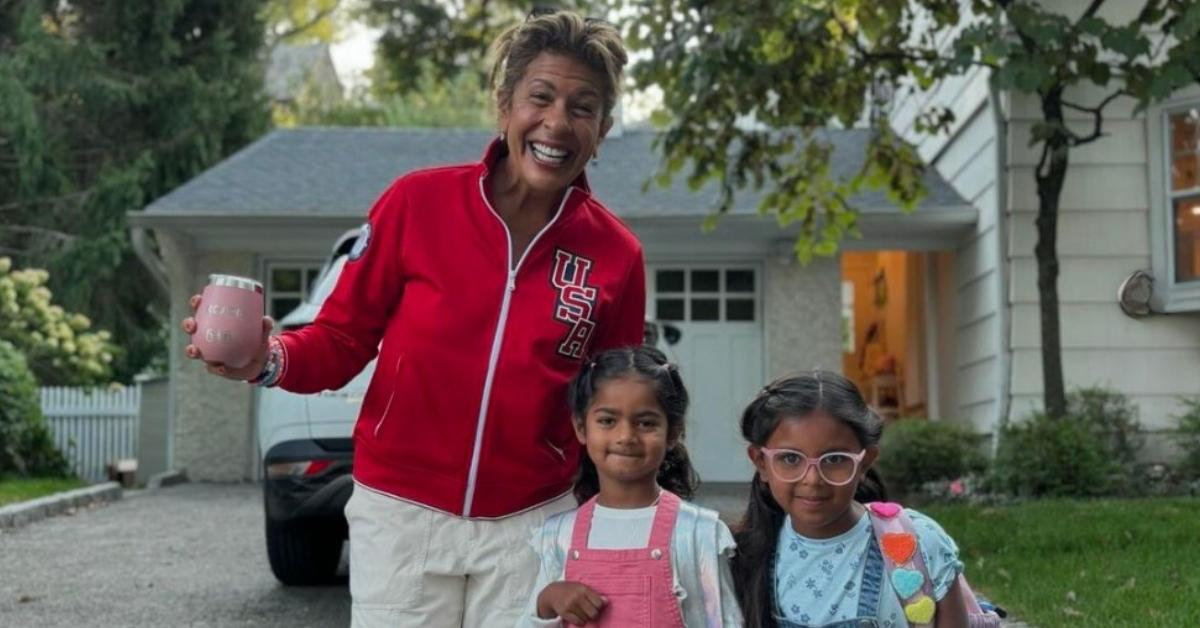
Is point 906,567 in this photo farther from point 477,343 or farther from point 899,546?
point 477,343

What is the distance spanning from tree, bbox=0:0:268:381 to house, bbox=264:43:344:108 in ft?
31.9

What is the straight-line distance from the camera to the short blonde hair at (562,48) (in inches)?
118

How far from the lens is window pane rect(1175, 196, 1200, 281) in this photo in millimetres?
11078

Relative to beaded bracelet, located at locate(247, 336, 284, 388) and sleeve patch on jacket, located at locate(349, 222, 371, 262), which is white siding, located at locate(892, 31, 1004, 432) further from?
beaded bracelet, located at locate(247, 336, 284, 388)

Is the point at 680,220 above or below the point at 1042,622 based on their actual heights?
above

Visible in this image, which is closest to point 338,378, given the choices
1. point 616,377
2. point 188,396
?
point 616,377

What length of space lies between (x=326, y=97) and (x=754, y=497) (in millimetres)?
37461

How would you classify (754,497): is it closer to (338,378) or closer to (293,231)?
(338,378)

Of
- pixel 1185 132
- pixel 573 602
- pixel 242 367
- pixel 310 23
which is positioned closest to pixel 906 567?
pixel 573 602

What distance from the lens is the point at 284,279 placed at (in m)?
15.6

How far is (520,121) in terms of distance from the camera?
3.00 meters

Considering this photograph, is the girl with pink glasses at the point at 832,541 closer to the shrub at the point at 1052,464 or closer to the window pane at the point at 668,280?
the shrub at the point at 1052,464

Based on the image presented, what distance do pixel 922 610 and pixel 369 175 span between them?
13630mm

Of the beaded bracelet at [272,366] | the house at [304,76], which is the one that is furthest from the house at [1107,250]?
the house at [304,76]
